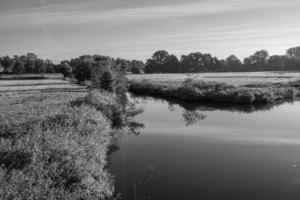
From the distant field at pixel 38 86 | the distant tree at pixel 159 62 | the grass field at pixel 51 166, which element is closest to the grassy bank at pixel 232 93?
the distant field at pixel 38 86

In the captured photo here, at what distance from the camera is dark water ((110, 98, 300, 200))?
1175cm

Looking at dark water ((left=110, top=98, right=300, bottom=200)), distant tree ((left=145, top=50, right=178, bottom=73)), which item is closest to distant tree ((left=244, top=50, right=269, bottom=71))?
distant tree ((left=145, top=50, right=178, bottom=73))

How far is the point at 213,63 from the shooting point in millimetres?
112625

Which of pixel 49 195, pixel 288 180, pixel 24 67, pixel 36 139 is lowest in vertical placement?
pixel 288 180

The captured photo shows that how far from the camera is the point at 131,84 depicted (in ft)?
193

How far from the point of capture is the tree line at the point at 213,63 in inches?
4213

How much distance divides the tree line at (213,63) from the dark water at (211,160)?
85.5 metres

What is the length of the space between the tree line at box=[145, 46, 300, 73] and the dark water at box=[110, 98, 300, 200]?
8553 centimetres

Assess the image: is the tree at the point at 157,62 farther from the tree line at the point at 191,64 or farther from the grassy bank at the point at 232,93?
the grassy bank at the point at 232,93

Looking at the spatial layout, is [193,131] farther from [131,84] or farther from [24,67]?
[24,67]

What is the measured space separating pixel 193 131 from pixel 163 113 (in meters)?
9.52

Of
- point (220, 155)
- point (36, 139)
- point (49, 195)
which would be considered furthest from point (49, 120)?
point (220, 155)

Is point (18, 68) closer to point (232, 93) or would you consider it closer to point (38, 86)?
point (38, 86)

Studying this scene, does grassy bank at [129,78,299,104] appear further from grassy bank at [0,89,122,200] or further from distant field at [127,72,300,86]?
grassy bank at [0,89,122,200]
